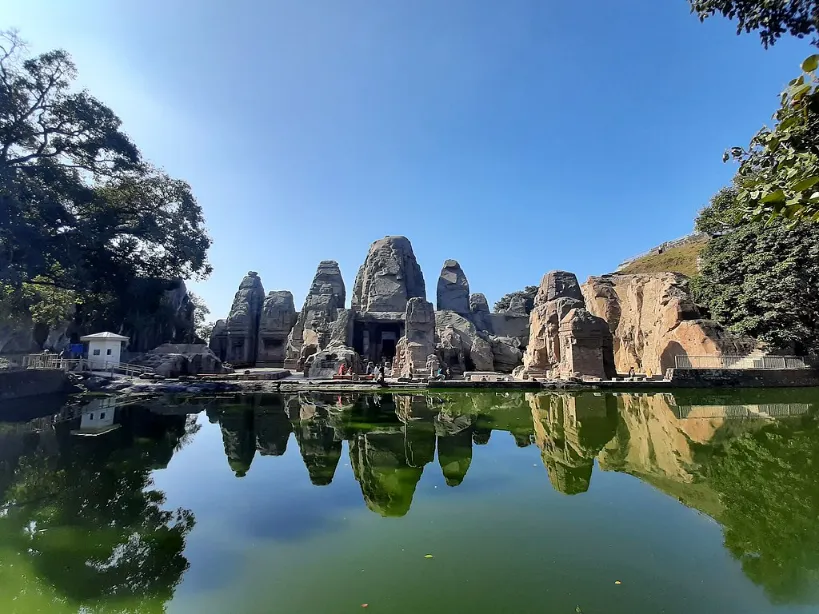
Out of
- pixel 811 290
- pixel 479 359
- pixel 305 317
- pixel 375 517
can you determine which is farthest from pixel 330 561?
pixel 305 317

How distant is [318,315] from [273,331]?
4612 mm

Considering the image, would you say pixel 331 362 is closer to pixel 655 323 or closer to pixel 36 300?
pixel 36 300

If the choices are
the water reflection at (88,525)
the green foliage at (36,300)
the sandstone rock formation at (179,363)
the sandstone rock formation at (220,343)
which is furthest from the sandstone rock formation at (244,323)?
the water reflection at (88,525)

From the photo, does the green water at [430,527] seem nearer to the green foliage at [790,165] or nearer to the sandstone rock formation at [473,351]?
the green foliage at [790,165]

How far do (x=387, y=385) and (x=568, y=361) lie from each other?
6.59 m

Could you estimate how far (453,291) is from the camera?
3553cm

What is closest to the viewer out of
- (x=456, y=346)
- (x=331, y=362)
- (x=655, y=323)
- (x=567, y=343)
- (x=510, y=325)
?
(x=567, y=343)

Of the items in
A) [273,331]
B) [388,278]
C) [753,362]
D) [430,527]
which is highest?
[388,278]

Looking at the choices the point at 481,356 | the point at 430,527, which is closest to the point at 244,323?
A: the point at 481,356

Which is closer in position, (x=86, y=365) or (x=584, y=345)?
(x=584, y=345)

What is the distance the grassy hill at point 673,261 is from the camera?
34.5m

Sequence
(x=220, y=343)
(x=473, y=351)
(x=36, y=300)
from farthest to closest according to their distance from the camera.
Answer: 1. (x=220, y=343)
2. (x=473, y=351)
3. (x=36, y=300)

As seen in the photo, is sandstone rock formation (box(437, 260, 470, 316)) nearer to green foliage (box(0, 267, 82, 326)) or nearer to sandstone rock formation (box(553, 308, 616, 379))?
sandstone rock formation (box(553, 308, 616, 379))

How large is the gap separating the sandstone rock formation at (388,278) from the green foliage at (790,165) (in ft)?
94.9
